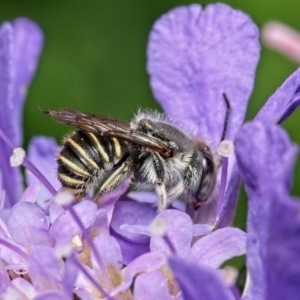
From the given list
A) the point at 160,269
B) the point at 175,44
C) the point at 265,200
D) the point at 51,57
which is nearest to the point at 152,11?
the point at 51,57

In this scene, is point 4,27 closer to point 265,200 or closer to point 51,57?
point 265,200

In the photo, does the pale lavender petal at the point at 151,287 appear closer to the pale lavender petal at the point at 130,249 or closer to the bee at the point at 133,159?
the pale lavender petal at the point at 130,249

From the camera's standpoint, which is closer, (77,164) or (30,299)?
(30,299)

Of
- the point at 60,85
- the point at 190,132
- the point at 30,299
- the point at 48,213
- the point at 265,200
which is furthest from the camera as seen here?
the point at 60,85

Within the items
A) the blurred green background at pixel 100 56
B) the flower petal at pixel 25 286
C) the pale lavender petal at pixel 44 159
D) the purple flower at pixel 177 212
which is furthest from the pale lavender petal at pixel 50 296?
the blurred green background at pixel 100 56

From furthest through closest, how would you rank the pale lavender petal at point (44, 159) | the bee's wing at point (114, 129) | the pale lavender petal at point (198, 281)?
the pale lavender petal at point (44, 159) < the bee's wing at point (114, 129) < the pale lavender petal at point (198, 281)

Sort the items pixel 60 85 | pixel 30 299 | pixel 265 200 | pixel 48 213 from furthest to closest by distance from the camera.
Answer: pixel 60 85 < pixel 48 213 < pixel 30 299 < pixel 265 200
